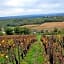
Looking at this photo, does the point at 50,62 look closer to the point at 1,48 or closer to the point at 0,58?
the point at 0,58

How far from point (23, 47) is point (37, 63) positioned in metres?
9.04

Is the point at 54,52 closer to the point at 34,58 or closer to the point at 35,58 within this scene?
the point at 35,58

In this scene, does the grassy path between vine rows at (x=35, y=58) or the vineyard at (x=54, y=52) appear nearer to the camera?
the vineyard at (x=54, y=52)

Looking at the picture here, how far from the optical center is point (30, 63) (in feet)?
74.1

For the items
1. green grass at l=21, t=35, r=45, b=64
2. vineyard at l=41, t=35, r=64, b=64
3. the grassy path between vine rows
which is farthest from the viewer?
green grass at l=21, t=35, r=45, b=64

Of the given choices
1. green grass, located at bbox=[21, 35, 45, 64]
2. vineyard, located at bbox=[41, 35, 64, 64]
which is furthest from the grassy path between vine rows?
vineyard, located at bbox=[41, 35, 64, 64]

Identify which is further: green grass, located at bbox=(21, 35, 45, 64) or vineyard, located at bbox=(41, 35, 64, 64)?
green grass, located at bbox=(21, 35, 45, 64)

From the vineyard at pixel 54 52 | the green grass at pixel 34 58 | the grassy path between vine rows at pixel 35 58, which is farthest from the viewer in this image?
the green grass at pixel 34 58

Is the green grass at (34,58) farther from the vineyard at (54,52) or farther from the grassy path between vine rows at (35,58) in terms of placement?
the vineyard at (54,52)

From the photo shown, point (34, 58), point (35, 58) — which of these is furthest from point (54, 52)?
point (34, 58)

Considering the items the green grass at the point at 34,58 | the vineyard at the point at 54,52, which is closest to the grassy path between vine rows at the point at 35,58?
the green grass at the point at 34,58

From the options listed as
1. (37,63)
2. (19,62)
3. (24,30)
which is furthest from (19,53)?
(24,30)

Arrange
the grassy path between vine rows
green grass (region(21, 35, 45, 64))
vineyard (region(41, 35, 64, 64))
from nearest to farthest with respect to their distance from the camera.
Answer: vineyard (region(41, 35, 64, 64)) → the grassy path between vine rows → green grass (region(21, 35, 45, 64))

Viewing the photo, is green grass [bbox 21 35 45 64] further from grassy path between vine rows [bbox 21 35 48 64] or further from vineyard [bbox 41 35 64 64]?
vineyard [bbox 41 35 64 64]
